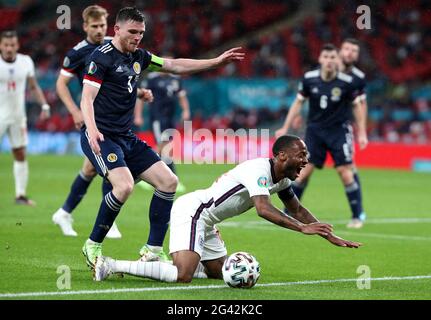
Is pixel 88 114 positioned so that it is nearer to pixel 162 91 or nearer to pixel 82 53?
pixel 82 53

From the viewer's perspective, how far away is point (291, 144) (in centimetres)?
750

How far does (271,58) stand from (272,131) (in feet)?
14.3

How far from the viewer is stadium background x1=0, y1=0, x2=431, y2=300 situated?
26.0 ft

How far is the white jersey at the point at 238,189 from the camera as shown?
7.50 m

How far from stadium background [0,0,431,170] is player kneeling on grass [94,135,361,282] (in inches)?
728

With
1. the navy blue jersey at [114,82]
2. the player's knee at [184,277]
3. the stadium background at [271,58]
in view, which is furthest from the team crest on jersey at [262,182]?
the stadium background at [271,58]

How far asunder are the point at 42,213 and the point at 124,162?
5497 millimetres

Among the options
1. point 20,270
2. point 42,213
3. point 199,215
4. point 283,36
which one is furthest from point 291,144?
point 283,36

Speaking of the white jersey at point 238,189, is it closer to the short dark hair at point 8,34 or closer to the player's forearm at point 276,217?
the player's forearm at point 276,217

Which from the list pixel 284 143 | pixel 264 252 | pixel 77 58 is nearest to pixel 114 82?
pixel 284 143

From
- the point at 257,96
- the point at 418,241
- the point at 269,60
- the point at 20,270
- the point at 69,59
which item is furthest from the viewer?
the point at 269,60

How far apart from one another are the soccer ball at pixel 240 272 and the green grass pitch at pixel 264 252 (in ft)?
0.28

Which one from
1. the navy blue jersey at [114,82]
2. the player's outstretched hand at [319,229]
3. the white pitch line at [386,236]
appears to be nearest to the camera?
the player's outstretched hand at [319,229]
